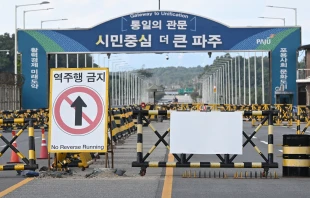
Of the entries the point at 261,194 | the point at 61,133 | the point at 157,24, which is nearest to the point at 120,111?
the point at 157,24

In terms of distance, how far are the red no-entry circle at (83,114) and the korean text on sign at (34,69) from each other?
110 ft

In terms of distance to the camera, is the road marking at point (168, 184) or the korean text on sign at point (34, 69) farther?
the korean text on sign at point (34, 69)

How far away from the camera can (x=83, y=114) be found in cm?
1509

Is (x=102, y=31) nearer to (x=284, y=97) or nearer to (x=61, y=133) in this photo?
(x=284, y=97)

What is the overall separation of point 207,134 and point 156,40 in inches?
1222

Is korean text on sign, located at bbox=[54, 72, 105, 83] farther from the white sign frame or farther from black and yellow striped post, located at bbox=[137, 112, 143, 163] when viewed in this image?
black and yellow striped post, located at bbox=[137, 112, 143, 163]

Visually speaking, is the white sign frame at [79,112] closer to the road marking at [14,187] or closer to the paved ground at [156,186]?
the paved ground at [156,186]

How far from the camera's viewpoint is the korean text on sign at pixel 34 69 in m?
48.4

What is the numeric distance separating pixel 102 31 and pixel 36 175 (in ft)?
105

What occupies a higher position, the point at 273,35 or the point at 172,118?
the point at 273,35

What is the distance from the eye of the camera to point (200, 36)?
45.9 meters

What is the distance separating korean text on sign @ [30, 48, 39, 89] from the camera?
4841cm

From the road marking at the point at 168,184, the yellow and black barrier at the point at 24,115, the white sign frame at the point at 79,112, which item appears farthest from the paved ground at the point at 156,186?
the yellow and black barrier at the point at 24,115

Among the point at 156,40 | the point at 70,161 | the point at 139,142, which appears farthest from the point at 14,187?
the point at 156,40
